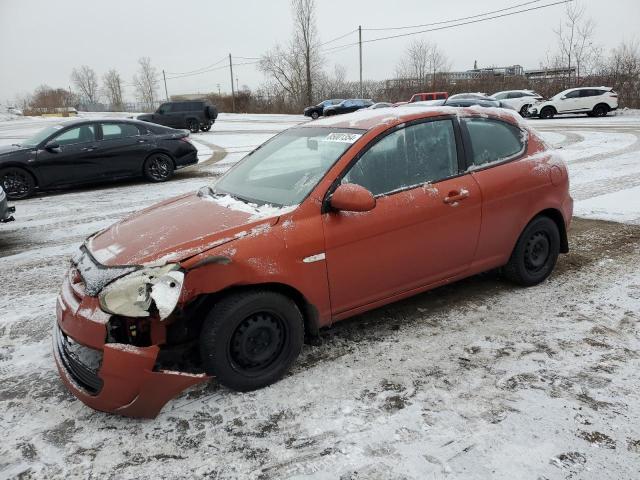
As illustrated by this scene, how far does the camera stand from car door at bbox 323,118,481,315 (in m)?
3.19

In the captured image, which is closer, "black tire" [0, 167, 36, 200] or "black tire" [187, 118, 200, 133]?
"black tire" [0, 167, 36, 200]

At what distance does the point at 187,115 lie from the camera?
1005 inches

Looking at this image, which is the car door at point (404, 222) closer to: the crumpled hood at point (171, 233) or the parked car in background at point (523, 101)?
the crumpled hood at point (171, 233)

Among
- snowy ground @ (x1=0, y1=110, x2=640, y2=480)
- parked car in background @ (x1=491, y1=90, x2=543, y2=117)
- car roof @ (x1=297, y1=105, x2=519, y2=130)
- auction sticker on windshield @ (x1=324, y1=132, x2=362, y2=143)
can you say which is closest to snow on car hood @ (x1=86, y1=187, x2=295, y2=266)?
auction sticker on windshield @ (x1=324, y1=132, x2=362, y2=143)

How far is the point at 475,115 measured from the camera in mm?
4020

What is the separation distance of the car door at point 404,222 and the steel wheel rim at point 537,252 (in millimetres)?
732

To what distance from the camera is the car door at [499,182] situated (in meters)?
3.83

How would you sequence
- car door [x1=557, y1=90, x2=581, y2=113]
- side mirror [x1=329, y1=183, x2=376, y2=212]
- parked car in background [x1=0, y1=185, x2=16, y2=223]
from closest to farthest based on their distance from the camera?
1. side mirror [x1=329, y1=183, x2=376, y2=212]
2. parked car in background [x1=0, y1=185, x2=16, y2=223]
3. car door [x1=557, y1=90, x2=581, y2=113]

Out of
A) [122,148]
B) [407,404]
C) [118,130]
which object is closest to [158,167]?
[122,148]

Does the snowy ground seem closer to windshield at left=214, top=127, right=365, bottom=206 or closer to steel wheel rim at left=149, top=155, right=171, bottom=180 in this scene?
windshield at left=214, top=127, right=365, bottom=206

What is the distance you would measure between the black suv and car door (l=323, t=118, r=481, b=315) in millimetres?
23431

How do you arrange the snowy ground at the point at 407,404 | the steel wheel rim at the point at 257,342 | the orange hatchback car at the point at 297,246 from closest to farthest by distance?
the snowy ground at the point at 407,404, the orange hatchback car at the point at 297,246, the steel wheel rim at the point at 257,342

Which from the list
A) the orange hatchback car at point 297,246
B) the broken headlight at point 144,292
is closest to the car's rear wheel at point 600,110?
the orange hatchback car at point 297,246

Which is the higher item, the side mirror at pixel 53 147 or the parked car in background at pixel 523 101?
the parked car in background at pixel 523 101
